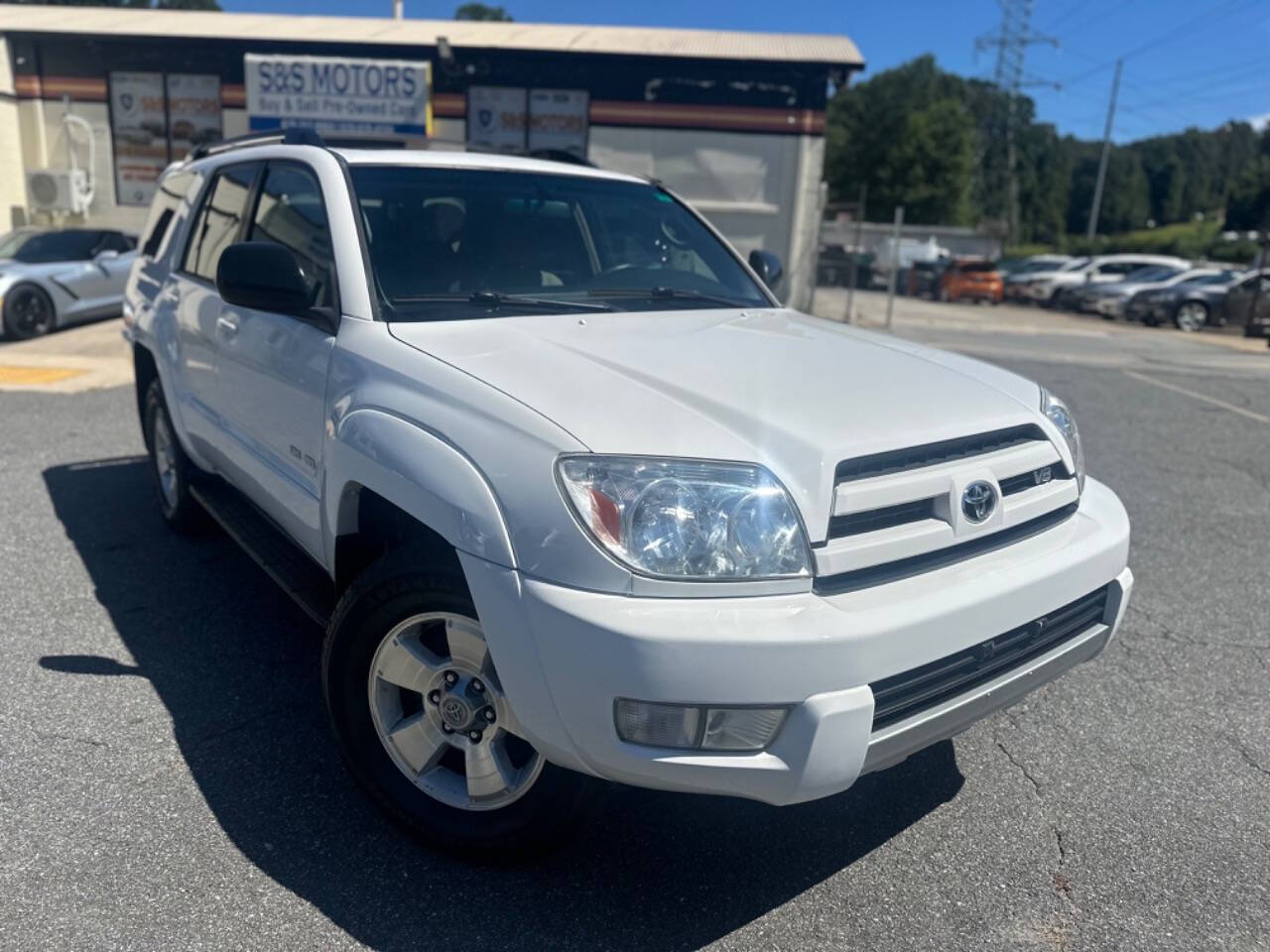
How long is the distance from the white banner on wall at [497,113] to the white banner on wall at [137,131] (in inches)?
240

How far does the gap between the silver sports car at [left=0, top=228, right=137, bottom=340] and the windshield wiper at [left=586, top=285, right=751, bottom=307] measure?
11425 millimetres

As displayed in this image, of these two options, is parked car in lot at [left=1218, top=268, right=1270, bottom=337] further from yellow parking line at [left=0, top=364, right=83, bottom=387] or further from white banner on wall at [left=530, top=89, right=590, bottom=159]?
yellow parking line at [left=0, top=364, right=83, bottom=387]

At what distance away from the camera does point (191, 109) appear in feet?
64.3

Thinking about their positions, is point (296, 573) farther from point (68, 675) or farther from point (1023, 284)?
point (1023, 284)

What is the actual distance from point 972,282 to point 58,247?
28747 millimetres

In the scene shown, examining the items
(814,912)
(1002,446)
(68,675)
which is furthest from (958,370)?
(68,675)

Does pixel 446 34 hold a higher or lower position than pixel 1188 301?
higher

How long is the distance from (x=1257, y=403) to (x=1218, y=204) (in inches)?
5001

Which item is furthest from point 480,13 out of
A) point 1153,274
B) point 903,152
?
point 1153,274

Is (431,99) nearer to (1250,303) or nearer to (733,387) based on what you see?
(733,387)

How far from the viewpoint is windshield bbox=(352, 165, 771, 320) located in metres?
3.20

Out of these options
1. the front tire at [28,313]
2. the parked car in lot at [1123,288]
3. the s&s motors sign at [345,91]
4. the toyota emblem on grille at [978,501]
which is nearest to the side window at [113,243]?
the front tire at [28,313]

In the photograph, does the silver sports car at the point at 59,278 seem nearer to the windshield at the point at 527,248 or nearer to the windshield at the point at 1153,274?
the windshield at the point at 527,248

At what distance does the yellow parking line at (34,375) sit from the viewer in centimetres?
956
